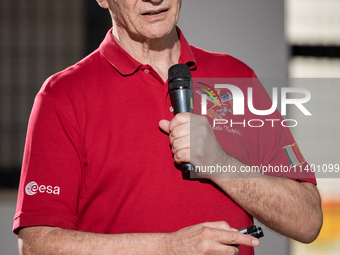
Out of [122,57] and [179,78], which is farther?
[122,57]

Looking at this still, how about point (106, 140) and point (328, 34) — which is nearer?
point (106, 140)

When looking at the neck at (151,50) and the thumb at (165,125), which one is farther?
the neck at (151,50)

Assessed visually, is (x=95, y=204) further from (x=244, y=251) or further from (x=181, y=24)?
(x=181, y=24)

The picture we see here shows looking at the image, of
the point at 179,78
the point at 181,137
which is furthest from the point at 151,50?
the point at 181,137

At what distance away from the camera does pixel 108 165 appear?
3.78 feet

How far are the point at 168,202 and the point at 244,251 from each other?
31 centimetres

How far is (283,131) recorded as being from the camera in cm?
137

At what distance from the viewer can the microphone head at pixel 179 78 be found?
1133 mm

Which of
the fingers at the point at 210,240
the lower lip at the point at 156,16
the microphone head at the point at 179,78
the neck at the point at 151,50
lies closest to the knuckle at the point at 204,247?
the fingers at the point at 210,240

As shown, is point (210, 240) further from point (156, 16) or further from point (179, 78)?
point (156, 16)

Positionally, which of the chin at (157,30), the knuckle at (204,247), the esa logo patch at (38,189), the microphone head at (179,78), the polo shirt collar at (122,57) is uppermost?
the chin at (157,30)

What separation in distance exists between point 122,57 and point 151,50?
0.38 ft

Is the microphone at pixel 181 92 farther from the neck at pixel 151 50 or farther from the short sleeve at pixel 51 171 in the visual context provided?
the short sleeve at pixel 51 171

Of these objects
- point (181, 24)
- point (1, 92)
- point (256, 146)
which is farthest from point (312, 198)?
point (1, 92)
